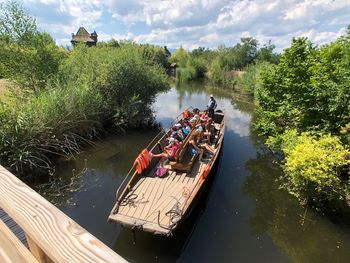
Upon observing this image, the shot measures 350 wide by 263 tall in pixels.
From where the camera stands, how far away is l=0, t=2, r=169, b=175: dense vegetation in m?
10.1

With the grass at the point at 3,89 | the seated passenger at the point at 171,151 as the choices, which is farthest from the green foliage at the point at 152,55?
the seated passenger at the point at 171,151

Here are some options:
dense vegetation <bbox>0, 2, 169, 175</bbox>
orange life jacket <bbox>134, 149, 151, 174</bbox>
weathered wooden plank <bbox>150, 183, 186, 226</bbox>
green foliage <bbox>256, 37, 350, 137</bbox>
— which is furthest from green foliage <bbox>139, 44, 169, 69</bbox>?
weathered wooden plank <bbox>150, 183, 186, 226</bbox>

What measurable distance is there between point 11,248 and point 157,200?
6551 mm

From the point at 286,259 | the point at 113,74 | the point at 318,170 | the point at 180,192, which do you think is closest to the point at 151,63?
the point at 113,74

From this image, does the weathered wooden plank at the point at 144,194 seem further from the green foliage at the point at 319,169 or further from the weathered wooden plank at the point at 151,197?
the green foliage at the point at 319,169

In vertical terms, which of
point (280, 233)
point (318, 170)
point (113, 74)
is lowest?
point (280, 233)

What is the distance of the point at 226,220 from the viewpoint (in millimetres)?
8477

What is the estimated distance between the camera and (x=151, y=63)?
19547mm

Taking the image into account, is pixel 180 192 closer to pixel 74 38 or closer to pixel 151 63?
pixel 151 63

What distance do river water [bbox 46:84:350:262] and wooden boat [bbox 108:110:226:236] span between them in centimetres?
88

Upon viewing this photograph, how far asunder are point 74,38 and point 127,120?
45109 mm

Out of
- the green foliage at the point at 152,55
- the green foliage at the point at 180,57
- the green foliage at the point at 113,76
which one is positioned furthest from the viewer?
the green foliage at the point at 180,57

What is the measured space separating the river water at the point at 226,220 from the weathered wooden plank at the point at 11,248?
605 centimetres

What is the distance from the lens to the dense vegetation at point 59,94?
1014 centimetres
